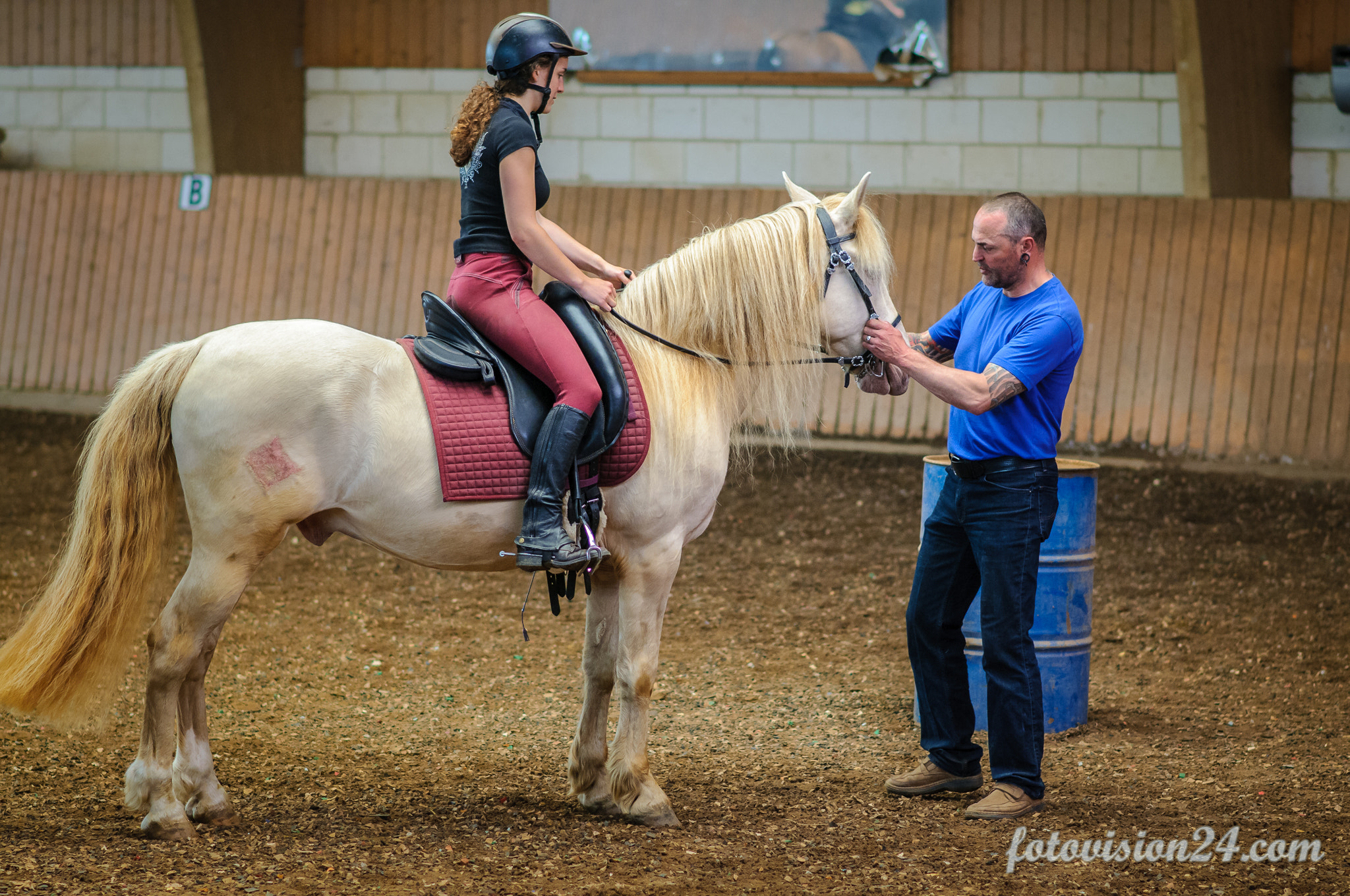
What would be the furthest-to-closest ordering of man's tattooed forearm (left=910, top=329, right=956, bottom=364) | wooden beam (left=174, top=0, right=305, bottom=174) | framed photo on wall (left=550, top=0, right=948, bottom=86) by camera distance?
wooden beam (left=174, top=0, right=305, bottom=174) < framed photo on wall (left=550, top=0, right=948, bottom=86) < man's tattooed forearm (left=910, top=329, right=956, bottom=364)

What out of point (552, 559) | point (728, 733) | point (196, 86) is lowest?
point (728, 733)

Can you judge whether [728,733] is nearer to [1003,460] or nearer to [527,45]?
[1003,460]

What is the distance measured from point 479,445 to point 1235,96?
24.7 ft

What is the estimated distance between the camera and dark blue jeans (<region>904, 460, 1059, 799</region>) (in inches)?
136

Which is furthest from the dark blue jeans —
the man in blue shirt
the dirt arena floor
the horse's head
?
the horse's head

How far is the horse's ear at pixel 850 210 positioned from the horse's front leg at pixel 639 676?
3.30ft

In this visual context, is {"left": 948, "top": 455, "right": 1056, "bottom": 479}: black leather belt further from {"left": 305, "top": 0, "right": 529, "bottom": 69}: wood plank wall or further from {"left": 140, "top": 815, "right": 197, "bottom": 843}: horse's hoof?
{"left": 305, "top": 0, "right": 529, "bottom": 69}: wood plank wall

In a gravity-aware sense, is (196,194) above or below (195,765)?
above

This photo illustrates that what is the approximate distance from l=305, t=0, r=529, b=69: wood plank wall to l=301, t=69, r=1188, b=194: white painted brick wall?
0.11m

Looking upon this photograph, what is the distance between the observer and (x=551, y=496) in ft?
10.3

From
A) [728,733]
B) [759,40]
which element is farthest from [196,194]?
[728,733]

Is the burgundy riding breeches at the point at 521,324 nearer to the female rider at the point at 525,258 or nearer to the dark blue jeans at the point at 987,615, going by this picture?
the female rider at the point at 525,258

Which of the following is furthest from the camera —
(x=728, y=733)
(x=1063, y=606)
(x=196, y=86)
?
(x=196, y=86)

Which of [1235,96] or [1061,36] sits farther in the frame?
[1061,36]
